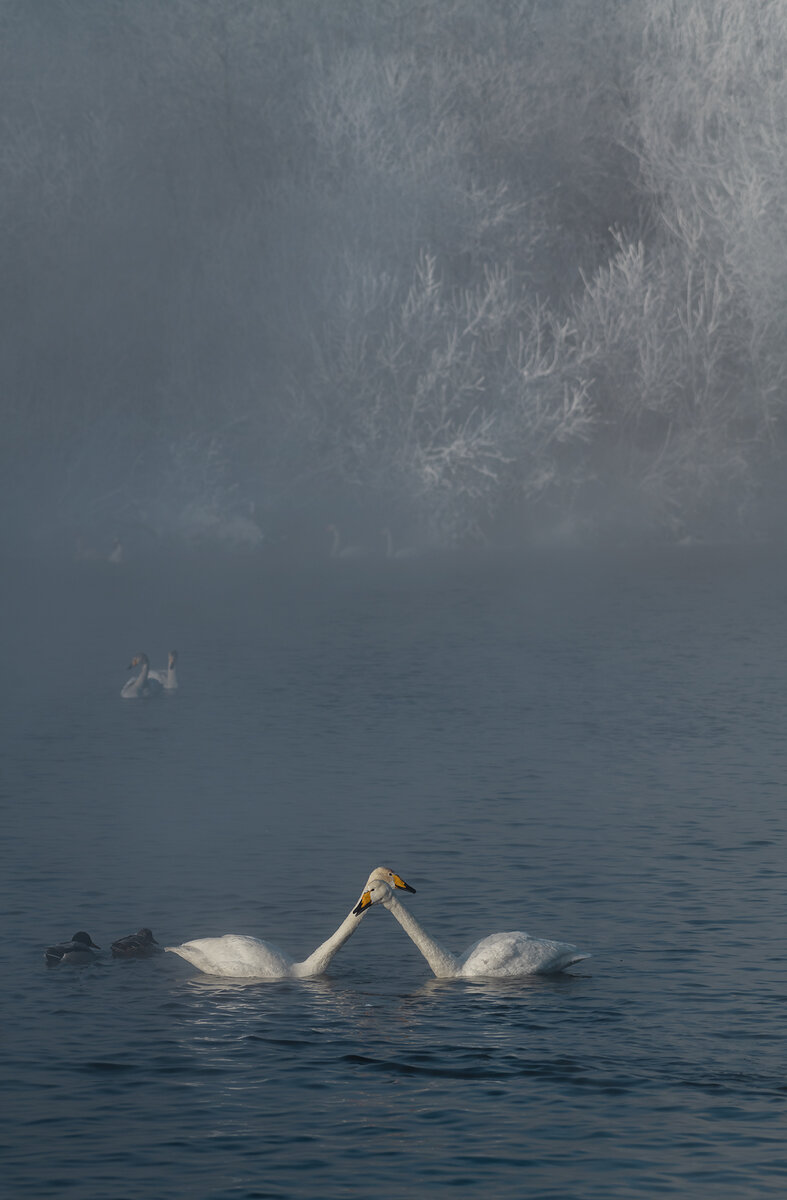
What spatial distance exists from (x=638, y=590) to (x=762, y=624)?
7944 millimetres

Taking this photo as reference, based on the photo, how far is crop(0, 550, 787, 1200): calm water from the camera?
467 inches

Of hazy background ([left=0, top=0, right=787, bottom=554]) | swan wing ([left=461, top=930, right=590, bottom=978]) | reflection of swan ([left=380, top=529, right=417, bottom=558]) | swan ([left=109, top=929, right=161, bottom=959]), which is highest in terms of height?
hazy background ([left=0, top=0, right=787, bottom=554])

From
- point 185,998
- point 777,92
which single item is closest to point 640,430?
point 777,92

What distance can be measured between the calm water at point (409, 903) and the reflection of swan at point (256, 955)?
0.19 metres

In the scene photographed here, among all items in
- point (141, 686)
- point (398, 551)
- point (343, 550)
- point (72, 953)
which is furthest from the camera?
point (343, 550)

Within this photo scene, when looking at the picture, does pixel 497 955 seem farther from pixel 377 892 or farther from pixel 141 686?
pixel 141 686

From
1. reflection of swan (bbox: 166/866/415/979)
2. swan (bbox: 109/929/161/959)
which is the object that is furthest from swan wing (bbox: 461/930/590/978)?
swan (bbox: 109/929/161/959)

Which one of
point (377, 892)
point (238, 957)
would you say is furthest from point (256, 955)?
point (377, 892)

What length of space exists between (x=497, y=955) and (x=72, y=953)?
342 centimetres

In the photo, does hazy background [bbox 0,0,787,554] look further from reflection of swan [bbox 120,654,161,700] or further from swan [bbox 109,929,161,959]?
swan [bbox 109,929,161,959]

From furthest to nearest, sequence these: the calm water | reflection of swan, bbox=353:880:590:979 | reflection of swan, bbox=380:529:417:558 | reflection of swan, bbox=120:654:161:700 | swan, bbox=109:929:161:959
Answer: reflection of swan, bbox=380:529:417:558, reflection of swan, bbox=120:654:161:700, swan, bbox=109:929:161:959, reflection of swan, bbox=353:880:590:979, the calm water

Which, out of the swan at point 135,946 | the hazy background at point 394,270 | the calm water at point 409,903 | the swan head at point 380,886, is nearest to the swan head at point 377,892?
the swan head at point 380,886

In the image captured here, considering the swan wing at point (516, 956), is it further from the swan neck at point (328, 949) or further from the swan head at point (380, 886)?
the swan neck at point (328, 949)

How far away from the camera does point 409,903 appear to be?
17844 millimetres
